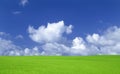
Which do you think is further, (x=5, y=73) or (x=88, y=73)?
(x=88, y=73)

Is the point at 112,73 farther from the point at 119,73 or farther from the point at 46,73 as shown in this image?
the point at 46,73

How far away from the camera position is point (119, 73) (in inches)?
829

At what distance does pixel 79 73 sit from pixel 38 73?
3.71 metres

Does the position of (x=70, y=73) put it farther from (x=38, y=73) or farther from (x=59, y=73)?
(x=38, y=73)

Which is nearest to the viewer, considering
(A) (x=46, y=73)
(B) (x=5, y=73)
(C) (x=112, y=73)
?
(B) (x=5, y=73)

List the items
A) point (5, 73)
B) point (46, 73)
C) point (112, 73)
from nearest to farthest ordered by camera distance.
Answer: point (5, 73) → point (46, 73) → point (112, 73)

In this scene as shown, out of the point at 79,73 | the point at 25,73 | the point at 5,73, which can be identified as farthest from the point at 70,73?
the point at 5,73

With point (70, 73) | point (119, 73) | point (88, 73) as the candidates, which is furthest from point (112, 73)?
point (70, 73)

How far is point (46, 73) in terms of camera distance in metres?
19.9

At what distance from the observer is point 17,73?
738 inches

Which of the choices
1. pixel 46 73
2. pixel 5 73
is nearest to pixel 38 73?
pixel 46 73

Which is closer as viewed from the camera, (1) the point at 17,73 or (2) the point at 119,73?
(1) the point at 17,73

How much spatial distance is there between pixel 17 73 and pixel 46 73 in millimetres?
2527

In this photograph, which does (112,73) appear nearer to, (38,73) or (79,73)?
(79,73)
